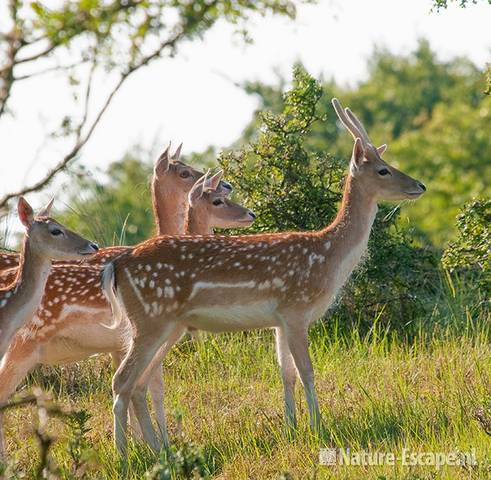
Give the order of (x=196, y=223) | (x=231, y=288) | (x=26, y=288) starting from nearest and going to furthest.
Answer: (x=26, y=288)
(x=231, y=288)
(x=196, y=223)

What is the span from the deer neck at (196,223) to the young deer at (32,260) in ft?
4.99

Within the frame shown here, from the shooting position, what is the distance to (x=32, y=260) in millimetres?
7551

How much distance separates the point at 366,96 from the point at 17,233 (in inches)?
961

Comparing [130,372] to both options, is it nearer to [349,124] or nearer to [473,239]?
[349,124]

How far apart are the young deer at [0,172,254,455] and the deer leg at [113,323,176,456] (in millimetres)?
268

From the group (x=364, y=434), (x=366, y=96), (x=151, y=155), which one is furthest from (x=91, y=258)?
(x=366, y=96)

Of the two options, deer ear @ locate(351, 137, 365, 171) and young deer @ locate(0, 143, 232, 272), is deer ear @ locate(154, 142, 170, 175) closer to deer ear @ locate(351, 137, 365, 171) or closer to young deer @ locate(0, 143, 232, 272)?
young deer @ locate(0, 143, 232, 272)

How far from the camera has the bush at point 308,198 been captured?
10.0 metres

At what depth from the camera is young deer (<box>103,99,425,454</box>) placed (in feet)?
24.7

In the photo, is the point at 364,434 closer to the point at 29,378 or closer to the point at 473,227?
the point at 473,227

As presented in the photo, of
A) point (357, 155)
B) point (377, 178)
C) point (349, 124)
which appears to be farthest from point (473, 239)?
point (349, 124)

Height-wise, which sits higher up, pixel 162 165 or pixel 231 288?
pixel 162 165

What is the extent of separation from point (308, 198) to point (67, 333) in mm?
2690

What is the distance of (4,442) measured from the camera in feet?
25.6
